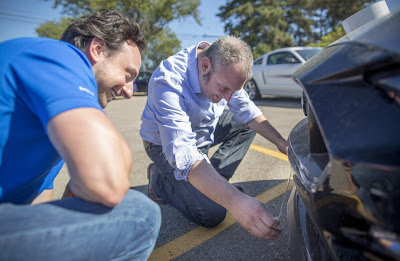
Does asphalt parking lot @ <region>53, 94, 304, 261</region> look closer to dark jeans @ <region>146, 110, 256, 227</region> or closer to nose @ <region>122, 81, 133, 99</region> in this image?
dark jeans @ <region>146, 110, 256, 227</region>

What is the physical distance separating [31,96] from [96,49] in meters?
0.42

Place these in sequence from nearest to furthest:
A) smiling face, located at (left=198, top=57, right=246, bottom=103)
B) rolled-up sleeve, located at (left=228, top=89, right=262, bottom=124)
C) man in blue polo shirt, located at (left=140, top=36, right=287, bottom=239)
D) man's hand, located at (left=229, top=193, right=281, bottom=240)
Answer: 1. man's hand, located at (left=229, top=193, right=281, bottom=240)
2. man in blue polo shirt, located at (left=140, top=36, right=287, bottom=239)
3. smiling face, located at (left=198, top=57, right=246, bottom=103)
4. rolled-up sleeve, located at (left=228, top=89, right=262, bottom=124)

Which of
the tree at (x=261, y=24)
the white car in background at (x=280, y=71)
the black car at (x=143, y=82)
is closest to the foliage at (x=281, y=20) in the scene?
the tree at (x=261, y=24)

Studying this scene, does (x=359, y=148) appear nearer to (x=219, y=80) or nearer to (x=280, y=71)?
(x=219, y=80)

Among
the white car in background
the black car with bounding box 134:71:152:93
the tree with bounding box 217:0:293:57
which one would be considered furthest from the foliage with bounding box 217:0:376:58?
the white car in background

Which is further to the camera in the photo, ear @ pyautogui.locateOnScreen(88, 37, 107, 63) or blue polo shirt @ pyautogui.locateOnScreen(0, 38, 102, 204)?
ear @ pyautogui.locateOnScreen(88, 37, 107, 63)

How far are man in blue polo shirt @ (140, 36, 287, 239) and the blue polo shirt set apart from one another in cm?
66

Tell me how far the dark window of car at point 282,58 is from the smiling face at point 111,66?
5707 mm

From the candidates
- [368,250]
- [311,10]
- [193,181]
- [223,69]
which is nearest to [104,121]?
[193,181]

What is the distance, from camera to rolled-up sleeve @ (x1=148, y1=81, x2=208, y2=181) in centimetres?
143

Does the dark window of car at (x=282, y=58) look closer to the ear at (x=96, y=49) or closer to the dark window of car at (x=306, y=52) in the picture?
the dark window of car at (x=306, y=52)

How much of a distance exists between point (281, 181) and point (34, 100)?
6.70ft

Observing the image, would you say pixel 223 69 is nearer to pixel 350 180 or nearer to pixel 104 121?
pixel 104 121

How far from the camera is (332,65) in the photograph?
0.78 m
